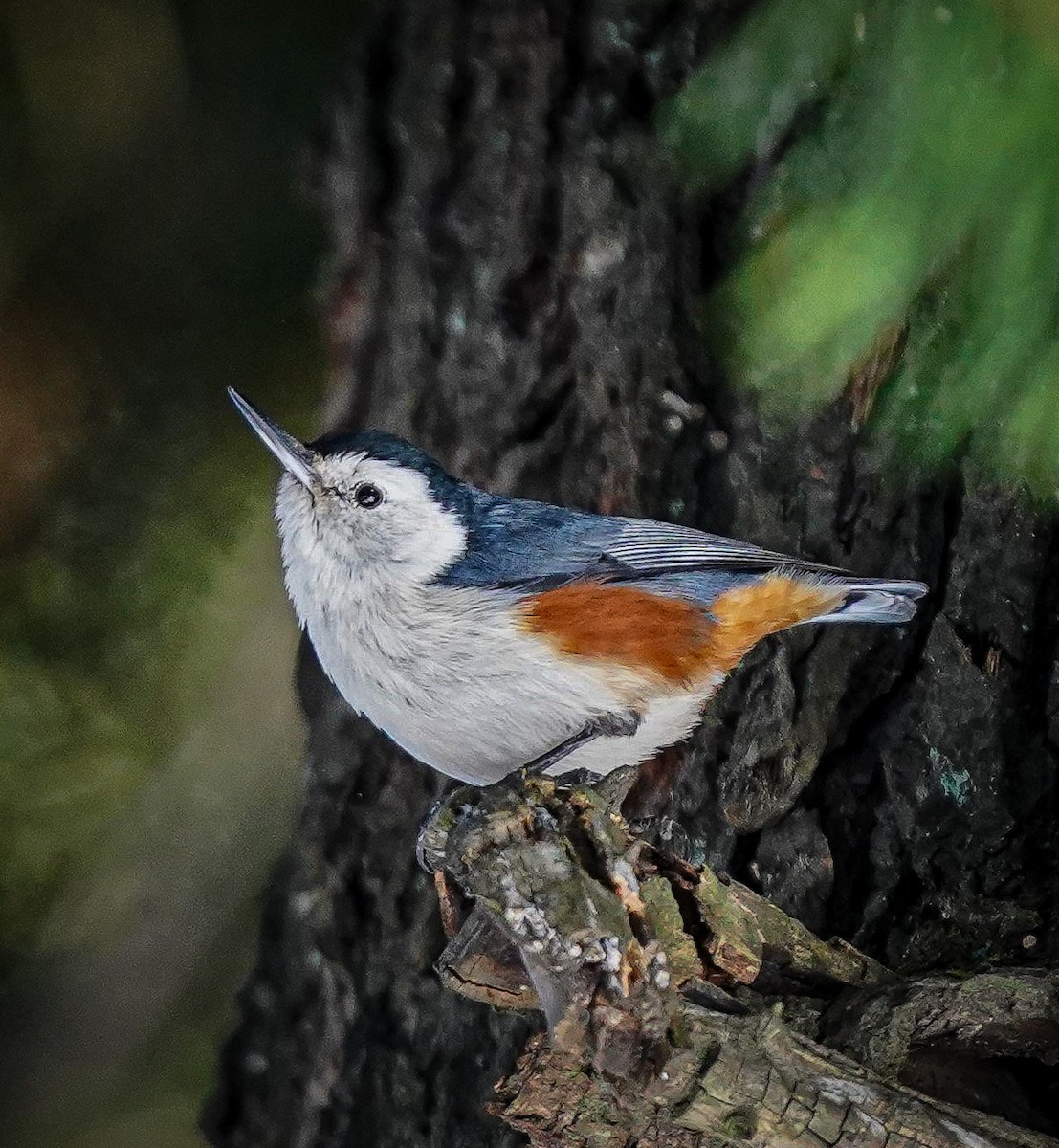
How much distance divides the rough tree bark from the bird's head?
0.28m

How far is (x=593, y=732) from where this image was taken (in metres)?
1.37

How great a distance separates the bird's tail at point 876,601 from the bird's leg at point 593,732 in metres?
0.26

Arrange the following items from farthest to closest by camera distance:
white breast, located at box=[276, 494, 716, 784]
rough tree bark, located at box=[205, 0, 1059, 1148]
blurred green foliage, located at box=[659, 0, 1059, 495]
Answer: rough tree bark, located at box=[205, 0, 1059, 1148], white breast, located at box=[276, 494, 716, 784], blurred green foliage, located at box=[659, 0, 1059, 495]

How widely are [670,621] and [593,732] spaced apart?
15 centimetres

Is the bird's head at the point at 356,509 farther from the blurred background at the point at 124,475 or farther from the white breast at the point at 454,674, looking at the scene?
the blurred background at the point at 124,475

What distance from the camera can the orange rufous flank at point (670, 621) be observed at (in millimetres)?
1364

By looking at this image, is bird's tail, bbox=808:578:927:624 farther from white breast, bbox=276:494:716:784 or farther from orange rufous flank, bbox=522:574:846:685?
white breast, bbox=276:494:716:784

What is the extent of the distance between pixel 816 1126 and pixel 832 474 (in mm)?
799

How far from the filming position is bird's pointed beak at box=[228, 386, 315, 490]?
1.38 meters

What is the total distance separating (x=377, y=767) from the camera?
71.4 inches

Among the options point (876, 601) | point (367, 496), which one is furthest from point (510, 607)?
point (876, 601)

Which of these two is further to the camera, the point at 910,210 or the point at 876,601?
the point at 876,601

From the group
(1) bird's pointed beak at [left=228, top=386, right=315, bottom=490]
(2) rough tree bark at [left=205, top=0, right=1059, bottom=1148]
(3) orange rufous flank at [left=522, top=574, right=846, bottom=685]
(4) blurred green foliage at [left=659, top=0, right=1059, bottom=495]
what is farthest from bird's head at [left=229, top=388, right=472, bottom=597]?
(4) blurred green foliage at [left=659, top=0, right=1059, bottom=495]

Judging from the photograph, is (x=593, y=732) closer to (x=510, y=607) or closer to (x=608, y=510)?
(x=510, y=607)
